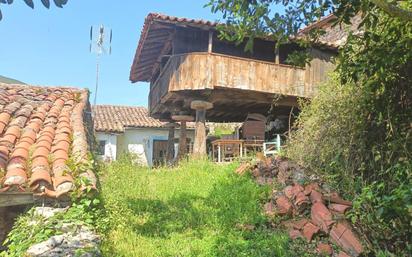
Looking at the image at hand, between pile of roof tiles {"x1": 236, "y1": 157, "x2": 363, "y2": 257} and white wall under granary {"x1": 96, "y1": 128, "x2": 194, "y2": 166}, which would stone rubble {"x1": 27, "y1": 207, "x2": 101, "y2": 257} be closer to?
pile of roof tiles {"x1": 236, "y1": 157, "x2": 363, "y2": 257}

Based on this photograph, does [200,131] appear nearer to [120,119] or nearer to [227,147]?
[227,147]

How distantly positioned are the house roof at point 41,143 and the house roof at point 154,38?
4194mm

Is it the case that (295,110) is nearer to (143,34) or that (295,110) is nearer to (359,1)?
(143,34)

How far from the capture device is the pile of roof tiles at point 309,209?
4.41m

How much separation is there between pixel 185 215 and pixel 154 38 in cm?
688

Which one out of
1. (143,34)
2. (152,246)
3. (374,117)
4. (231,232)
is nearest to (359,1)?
(374,117)

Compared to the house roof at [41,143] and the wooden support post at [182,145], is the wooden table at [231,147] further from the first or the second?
the house roof at [41,143]

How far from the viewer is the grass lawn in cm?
443

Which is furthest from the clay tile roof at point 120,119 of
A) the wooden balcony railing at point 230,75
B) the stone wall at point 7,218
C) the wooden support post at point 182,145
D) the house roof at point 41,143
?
the stone wall at point 7,218

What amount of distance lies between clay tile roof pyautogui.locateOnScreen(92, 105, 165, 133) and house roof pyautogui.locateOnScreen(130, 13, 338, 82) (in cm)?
516

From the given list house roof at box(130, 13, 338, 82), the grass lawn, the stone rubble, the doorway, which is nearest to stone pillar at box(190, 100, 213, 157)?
house roof at box(130, 13, 338, 82)

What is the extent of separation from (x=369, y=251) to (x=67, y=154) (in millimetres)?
A: 3260

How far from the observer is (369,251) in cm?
433

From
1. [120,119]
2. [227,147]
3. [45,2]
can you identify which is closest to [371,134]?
[45,2]
